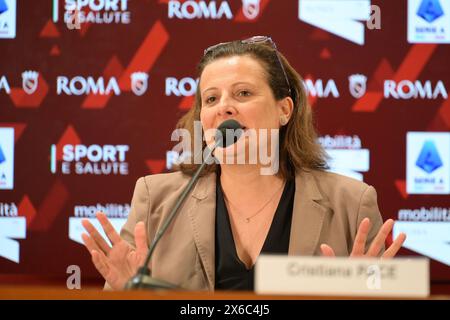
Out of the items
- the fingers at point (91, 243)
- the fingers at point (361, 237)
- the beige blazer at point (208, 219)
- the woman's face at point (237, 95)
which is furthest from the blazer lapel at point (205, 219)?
the fingers at point (361, 237)

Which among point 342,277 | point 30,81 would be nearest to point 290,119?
point 342,277

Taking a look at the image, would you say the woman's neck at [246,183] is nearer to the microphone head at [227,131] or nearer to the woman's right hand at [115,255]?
the microphone head at [227,131]

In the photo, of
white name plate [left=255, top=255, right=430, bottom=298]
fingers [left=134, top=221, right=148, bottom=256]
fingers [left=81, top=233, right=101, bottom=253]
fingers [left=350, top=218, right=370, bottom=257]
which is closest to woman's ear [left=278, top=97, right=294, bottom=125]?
fingers [left=350, top=218, right=370, bottom=257]

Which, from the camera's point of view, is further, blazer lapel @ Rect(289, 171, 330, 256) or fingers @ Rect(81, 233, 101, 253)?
blazer lapel @ Rect(289, 171, 330, 256)

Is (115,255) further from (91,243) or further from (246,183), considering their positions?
(246,183)

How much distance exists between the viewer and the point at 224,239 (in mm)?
2229

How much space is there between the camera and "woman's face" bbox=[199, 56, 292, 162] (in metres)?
2.24

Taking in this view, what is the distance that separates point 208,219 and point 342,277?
1164 millimetres

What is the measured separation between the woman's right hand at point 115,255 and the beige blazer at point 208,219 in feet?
0.99

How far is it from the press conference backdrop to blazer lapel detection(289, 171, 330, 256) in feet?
3.62

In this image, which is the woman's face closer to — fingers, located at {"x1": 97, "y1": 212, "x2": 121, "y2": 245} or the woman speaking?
the woman speaking

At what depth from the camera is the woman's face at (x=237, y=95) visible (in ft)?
7.36

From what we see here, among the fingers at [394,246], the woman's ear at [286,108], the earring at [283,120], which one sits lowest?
the fingers at [394,246]
